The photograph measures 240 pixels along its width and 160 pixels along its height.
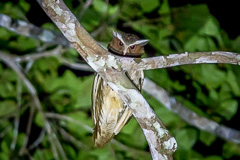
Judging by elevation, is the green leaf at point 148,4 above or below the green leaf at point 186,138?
above

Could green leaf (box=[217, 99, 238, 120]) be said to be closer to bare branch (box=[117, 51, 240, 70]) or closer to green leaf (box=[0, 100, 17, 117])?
bare branch (box=[117, 51, 240, 70])

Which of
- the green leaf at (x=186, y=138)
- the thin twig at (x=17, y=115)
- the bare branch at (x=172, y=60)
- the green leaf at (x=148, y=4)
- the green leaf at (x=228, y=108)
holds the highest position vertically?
the bare branch at (x=172, y=60)

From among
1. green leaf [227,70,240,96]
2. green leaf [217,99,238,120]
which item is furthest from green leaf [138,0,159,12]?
green leaf [217,99,238,120]

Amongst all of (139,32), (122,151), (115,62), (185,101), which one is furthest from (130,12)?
(115,62)

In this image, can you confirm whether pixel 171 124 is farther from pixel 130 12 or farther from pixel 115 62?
pixel 115 62

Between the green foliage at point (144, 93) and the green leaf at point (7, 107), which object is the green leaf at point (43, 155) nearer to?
the green foliage at point (144, 93)

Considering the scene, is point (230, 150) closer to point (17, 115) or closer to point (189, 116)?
point (189, 116)

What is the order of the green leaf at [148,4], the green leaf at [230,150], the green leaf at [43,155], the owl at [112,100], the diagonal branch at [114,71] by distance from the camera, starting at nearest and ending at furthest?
the diagonal branch at [114,71] → the owl at [112,100] → the green leaf at [148,4] → the green leaf at [230,150] → the green leaf at [43,155]

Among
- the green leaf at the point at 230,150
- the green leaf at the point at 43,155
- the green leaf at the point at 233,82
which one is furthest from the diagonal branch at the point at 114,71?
the green leaf at the point at 43,155
